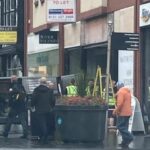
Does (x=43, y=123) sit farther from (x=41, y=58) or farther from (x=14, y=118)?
(x=41, y=58)

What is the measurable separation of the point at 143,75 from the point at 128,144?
247 inches

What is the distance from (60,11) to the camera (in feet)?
97.4

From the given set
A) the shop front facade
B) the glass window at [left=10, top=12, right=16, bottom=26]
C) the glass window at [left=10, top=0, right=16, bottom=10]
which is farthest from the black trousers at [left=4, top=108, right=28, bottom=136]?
the glass window at [left=10, top=0, right=16, bottom=10]

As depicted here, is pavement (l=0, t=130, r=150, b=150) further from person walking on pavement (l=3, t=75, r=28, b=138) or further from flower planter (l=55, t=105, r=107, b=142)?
person walking on pavement (l=3, t=75, r=28, b=138)

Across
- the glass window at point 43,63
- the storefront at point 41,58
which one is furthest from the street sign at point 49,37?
the glass window at point 43,63

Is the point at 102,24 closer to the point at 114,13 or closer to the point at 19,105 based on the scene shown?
the point at 114,13

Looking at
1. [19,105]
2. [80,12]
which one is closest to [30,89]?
[19,105]

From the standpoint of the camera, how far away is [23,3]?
145ft

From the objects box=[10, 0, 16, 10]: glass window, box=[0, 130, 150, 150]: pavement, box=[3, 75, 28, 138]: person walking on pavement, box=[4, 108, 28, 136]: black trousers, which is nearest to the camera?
box=[0, 130, 150, 150]: pavement

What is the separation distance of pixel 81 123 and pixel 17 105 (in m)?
2.98

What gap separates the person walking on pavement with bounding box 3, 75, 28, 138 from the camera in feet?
72.0

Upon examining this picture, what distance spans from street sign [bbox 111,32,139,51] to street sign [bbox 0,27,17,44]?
16879 millimetres

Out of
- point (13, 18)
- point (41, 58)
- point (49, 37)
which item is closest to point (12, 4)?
point (13, 18)

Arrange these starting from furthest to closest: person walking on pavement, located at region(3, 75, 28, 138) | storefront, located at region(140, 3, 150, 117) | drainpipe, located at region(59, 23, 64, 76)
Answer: drainpipe, located at region(59, 23, 64, 76)
storefront, located at region(140, 3, 150, 117)
person walking on pavement, located at region(3, 75, 28, 138)
